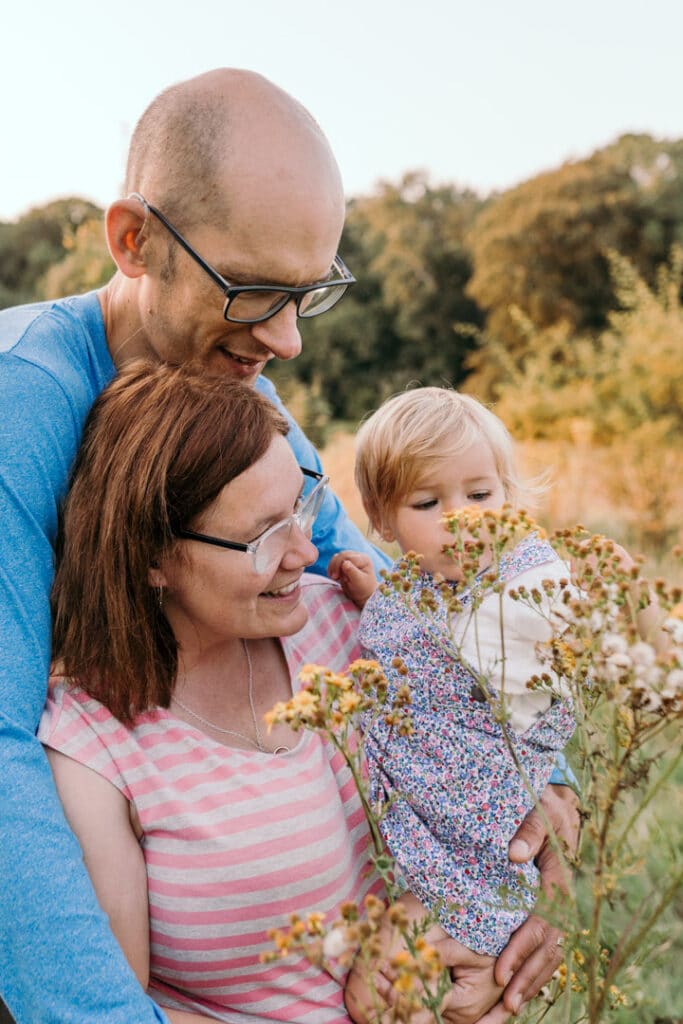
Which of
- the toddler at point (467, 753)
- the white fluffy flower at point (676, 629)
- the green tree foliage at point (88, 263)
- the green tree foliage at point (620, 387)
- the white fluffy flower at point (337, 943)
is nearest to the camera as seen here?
the white fluffy flower at point (337, 943)

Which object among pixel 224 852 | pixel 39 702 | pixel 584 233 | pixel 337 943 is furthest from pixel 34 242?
pixel 337 943

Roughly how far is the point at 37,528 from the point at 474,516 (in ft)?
2.96

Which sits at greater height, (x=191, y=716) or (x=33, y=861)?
(x=33, y=861)

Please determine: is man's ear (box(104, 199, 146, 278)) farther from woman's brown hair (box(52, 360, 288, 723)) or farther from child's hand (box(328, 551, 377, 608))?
child's hand (box(328, 551, 377, 608))

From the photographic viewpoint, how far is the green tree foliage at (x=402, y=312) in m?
23.9

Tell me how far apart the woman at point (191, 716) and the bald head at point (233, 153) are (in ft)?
1.36

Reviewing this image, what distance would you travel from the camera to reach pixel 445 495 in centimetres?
242

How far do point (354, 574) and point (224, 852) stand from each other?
2.75 feet

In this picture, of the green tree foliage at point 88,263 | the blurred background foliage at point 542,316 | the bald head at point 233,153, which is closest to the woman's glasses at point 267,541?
the bald head at point 233,153

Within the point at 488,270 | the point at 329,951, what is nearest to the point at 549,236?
the point at 488,270

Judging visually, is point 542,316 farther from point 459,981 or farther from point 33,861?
point 33,861

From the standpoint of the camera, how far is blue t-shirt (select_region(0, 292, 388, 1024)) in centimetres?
155

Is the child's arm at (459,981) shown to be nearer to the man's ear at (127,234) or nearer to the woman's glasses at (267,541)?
the woman's glasses at (267,541)

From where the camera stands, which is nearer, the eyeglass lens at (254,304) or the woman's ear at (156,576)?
the woman's ear at (156,576)
